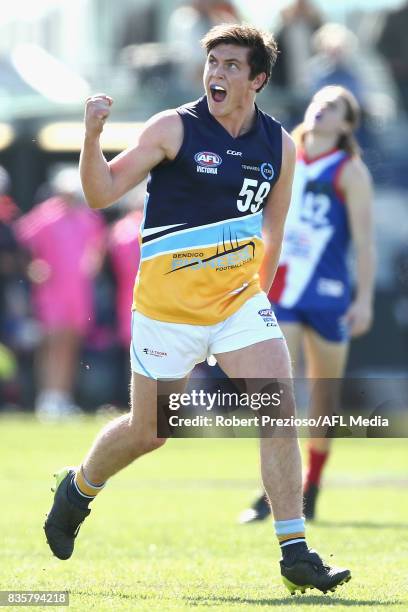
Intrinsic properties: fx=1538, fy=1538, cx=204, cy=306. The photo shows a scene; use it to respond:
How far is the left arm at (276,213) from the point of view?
7258 mm

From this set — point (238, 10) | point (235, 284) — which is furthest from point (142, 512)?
point (238, 10)

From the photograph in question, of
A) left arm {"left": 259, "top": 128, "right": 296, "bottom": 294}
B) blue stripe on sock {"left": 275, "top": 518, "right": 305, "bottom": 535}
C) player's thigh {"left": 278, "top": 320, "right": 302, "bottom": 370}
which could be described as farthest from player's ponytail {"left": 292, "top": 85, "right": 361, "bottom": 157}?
blue stripe on sock {"left": 275, "top": 518, "right": 305, "bottom": 535}

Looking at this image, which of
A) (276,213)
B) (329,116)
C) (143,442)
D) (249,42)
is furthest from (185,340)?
(329,116)

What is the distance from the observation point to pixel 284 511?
6812 mm

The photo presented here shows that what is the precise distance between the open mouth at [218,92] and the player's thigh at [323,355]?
320cm

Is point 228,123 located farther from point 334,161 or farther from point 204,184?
point 334,161

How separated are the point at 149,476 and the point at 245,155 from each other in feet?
20.5

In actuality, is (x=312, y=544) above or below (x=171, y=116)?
below

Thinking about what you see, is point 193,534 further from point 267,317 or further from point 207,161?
point 207,161

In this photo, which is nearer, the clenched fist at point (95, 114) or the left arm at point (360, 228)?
the clenched fist at point (95, 114)

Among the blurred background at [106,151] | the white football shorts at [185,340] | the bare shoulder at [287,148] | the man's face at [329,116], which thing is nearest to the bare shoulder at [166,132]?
the bare shoulder at [287,148]

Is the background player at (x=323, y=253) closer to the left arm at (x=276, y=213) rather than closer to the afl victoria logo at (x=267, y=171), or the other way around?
the left arm at (x=276, y=213)

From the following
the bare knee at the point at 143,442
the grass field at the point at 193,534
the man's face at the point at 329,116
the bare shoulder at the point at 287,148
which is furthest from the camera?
the man's face at the point at 329,116

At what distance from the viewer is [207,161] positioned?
6957 millimetres
